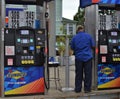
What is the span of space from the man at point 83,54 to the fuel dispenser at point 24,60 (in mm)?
910

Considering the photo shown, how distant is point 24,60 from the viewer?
30.3 feet

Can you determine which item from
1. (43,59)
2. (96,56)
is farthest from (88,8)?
(43,59)

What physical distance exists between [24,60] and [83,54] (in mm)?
1528

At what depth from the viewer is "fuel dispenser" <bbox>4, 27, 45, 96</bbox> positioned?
29.8ft

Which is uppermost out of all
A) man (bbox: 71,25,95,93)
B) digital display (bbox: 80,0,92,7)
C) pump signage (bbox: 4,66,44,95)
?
digital display (bbox: 80,0,92,7)

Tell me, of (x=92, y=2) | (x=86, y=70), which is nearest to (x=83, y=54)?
(x=86, y=70)

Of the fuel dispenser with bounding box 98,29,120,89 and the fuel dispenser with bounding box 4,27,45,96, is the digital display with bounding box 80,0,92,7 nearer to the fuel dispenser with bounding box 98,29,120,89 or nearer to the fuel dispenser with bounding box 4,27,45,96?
the fuel dispenser with bounding box 98,29,120,89

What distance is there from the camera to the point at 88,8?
10414 mm

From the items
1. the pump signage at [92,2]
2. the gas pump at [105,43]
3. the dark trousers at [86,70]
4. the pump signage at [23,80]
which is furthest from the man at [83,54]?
the pump signage at [23,80]

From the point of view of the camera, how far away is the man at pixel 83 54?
951cm

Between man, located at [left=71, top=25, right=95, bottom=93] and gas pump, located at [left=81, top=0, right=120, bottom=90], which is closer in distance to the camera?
man, located at [left=71, top=25, right=95, bottom=93]

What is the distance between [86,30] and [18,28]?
228 cm

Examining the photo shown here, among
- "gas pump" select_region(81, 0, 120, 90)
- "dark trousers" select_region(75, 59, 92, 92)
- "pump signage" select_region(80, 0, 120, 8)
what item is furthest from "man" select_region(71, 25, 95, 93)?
"pump signage" select_region(80, 0, 120, 8)

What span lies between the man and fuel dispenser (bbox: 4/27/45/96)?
910 mm
